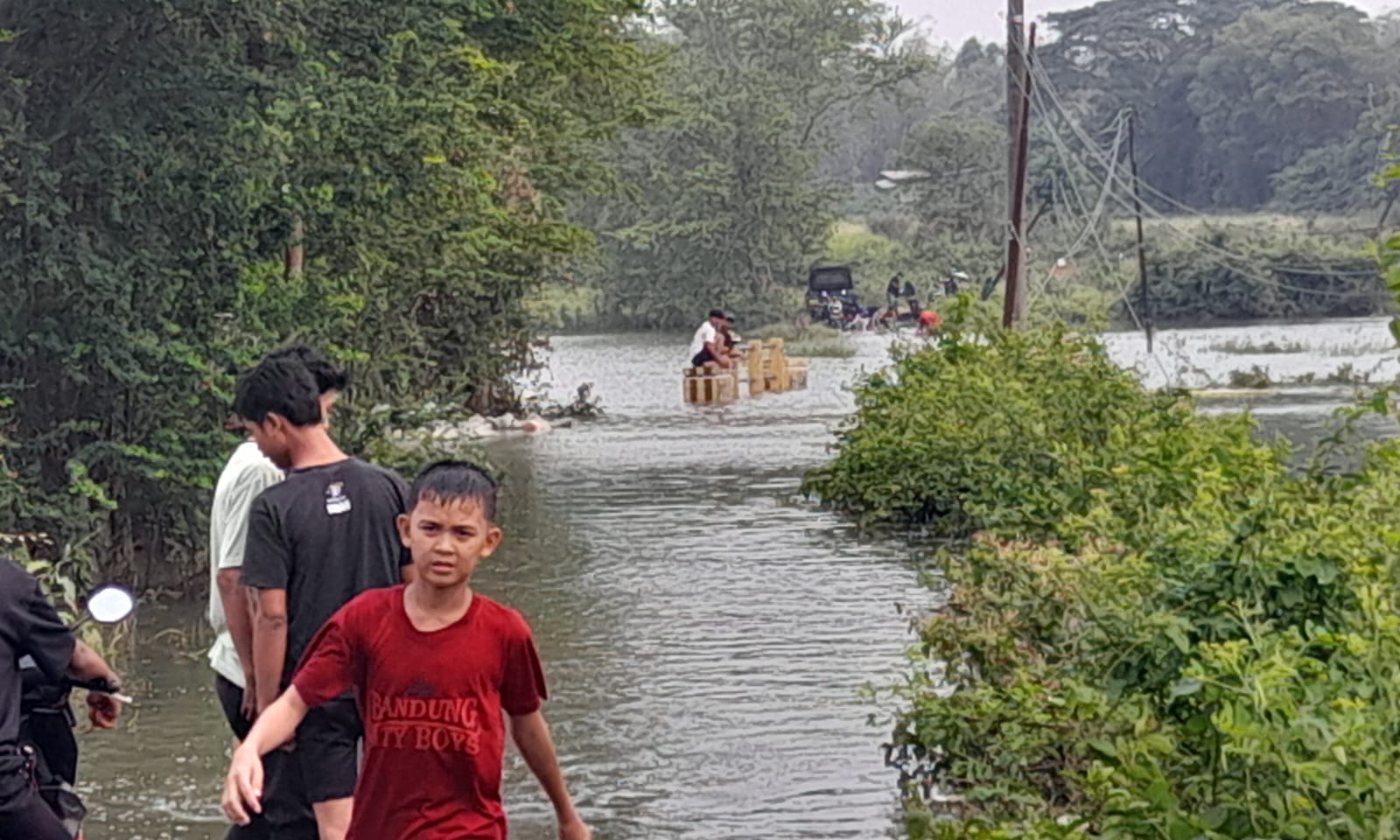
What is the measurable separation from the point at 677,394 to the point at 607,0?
41.2 ft

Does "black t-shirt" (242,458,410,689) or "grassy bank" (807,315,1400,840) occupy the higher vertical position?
"black t-shirt" (242,458,410,689)

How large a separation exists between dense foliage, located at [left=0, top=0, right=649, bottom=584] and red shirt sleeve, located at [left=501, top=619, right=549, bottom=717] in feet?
24.1

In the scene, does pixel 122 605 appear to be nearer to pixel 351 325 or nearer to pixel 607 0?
pixel 351 325

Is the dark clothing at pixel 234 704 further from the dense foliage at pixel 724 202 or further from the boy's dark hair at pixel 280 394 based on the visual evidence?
the dense foliage at pixel 724 202

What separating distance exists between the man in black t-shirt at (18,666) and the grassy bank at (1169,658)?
2.75 m

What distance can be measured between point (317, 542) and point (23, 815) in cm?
117

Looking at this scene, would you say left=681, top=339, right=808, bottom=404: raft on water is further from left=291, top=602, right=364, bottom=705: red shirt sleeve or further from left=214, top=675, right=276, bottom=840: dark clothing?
left=291, top=602, right=364, bottom=705: red shirt sleeve

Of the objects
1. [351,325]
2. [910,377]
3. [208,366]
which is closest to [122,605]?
[208,366]

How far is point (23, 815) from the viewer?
18.5 ft

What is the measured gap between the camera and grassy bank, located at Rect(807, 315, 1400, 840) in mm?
5512

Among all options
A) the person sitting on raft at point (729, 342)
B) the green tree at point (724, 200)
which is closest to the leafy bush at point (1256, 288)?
the green tree at point (724, 200)

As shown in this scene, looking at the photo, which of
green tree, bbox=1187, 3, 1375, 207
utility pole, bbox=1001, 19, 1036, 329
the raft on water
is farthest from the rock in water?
green tree, bbox=1187, 3, 1375, 207

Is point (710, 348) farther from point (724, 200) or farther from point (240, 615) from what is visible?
point (724, 200)

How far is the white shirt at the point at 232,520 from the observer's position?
6.72 m
